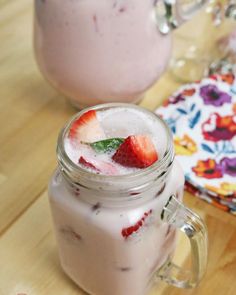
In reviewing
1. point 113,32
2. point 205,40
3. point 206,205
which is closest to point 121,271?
point 206,205

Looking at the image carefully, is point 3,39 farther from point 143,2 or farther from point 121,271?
point 121,271

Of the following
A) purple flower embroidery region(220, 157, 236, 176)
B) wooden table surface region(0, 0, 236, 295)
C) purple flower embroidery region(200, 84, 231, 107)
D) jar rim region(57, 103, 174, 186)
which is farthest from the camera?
purple flower embroidery region(200, 84, 231, 107)

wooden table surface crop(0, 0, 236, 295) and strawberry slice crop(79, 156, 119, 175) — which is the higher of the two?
strawberry slice crop(79, 156, 119, 175)

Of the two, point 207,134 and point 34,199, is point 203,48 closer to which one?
point 207,134

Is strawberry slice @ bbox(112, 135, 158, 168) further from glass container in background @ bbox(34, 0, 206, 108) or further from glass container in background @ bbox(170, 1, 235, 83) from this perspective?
glass container in background @ bbox(170, 1, 235, 83)

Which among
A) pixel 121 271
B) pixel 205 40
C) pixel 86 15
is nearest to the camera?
pixel 121 271

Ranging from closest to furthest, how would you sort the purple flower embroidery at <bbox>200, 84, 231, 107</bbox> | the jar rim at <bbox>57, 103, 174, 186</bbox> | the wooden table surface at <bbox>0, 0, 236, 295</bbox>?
1. the jar rim at <bbox>57, 103, 174, 186</bbox>
2. the wooden table surface at <bbox>0, 0, 236, 295</bbox>
3. the purple flower embroidery at <bbox>200, 84, 231, 107</bbox>

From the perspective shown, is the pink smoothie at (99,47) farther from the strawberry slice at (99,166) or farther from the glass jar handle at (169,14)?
the strawberry slice at (99,166)

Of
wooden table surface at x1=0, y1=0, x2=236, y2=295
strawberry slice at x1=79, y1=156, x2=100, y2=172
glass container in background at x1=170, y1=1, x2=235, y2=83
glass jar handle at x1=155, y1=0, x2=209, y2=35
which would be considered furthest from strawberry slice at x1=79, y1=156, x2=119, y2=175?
glass container in background at x1=170, y1=1, x2=235, y2=83
